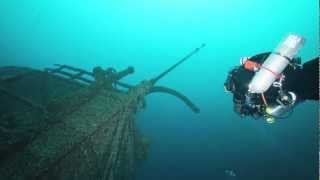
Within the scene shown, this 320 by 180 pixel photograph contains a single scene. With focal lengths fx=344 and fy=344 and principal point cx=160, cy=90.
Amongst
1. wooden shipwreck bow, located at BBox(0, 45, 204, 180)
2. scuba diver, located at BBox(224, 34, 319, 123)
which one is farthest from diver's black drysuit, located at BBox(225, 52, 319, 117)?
wooden shipwreck bow, located at BBox(0, 45, 204, 180)

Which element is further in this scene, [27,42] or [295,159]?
[27,42]

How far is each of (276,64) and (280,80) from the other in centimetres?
17

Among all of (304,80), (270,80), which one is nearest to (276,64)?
(270,80)

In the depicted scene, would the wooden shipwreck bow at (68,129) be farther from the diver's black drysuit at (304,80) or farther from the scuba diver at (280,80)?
the diver's black drysuit at (304,80)

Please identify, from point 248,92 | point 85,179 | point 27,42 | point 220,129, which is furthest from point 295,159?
point 27,42

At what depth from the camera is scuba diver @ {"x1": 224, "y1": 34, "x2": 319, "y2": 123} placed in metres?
3.21

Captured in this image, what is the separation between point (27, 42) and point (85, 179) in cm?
6230

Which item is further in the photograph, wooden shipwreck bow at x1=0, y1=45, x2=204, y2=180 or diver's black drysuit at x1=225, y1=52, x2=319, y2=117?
wooden shipwreck bow at x1=0, y1=45, x2=204, y2=180

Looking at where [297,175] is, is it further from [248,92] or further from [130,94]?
[248,92]

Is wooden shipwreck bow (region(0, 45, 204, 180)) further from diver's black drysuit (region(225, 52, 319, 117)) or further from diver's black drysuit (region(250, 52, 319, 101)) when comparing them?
diver's black drysuit (region(250, 52, 319, 101))

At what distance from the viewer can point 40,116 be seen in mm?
6027

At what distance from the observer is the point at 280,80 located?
3275mm

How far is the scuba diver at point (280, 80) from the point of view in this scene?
321 centimetres

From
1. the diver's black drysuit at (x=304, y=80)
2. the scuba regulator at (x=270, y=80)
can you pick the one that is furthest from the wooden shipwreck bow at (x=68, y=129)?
the diver's black drysuit at (x=304, y=80)
